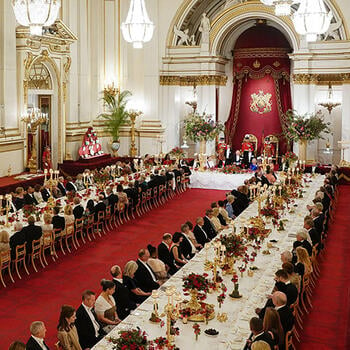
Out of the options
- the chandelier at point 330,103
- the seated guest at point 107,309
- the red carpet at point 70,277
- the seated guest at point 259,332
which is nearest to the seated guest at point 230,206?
the red carpet at point 70,277

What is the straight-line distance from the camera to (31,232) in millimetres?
12688

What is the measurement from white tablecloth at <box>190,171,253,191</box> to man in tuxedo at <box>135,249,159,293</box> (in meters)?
13.5

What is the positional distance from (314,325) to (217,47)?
2016cm

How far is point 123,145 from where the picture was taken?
29.4 metres

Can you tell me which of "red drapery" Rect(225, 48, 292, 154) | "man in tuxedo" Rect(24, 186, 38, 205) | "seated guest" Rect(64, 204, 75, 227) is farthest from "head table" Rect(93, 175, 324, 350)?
"red drapery" Rect(225, 48, 292, 154)

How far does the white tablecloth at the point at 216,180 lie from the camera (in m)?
23.6

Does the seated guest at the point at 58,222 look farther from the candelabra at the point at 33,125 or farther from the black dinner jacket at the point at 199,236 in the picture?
the candelabra at the point at 33,125

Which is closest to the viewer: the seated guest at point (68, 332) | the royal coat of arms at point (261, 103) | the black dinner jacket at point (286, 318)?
the seated guest at point (68, 332)

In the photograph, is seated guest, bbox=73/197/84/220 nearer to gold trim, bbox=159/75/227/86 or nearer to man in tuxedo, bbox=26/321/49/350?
man in tuxedo, bbox=26/321/49/350

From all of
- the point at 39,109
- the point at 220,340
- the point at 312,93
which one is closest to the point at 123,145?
the point at 39,109

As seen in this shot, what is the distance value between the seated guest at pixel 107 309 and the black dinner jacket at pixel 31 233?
4.34 meters

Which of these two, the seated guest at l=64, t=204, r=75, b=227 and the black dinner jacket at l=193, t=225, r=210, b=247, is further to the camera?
the seated guest at l=64, t=204, r=75, b=227

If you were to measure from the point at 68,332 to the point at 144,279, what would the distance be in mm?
2859

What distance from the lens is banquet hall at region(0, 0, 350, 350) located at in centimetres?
881
